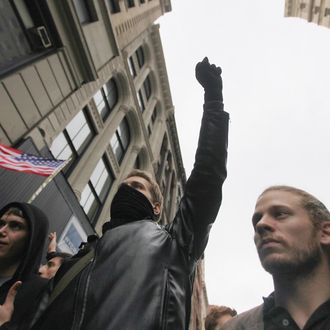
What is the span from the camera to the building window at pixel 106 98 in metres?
16.0

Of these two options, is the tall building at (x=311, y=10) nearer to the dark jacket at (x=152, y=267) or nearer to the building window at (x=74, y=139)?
the building window at (x=74, y=139)

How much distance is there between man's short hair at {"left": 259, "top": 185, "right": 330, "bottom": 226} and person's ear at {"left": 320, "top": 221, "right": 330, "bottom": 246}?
0.15 ft

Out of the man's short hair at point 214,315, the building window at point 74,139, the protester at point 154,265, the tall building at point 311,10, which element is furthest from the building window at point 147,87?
the protester at point 154,265

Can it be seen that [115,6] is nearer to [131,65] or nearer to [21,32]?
[131,65]

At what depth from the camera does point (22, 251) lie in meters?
3.29

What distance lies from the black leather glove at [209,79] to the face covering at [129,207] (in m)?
1.09

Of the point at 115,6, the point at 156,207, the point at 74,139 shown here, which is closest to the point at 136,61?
the point at 115,6

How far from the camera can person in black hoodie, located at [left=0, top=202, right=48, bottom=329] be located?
2.74m

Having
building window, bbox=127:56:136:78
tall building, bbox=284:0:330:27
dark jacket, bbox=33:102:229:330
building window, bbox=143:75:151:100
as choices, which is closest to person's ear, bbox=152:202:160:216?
dark jacket, bbox=33:102:229:330

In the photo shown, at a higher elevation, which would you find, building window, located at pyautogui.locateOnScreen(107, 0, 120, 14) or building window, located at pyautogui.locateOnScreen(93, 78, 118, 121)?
building window, located at pyautogui.locateOnScreen(107, 0, 120, 14)

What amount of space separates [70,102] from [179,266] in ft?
31.5

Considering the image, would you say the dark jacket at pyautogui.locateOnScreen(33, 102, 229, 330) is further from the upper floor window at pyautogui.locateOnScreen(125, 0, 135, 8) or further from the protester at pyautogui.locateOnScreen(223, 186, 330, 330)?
the upper floor window at pyautogui.locateOnScreen(125, 0, 135, 8)

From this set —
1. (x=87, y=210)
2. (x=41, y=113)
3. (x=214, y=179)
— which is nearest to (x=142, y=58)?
(x=87, y=210)

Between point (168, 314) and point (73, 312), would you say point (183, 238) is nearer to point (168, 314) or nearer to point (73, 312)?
point (168, 314)
